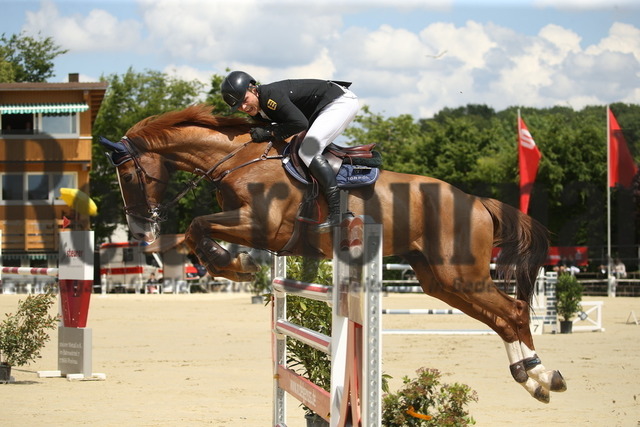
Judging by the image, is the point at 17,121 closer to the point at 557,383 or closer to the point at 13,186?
the point at 13,186

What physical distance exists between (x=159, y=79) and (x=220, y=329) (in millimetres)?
32007

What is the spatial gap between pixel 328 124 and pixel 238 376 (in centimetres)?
399

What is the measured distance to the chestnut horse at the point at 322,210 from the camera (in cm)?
489

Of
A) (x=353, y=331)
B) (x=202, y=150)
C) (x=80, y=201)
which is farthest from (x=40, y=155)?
(x=353, y=331)

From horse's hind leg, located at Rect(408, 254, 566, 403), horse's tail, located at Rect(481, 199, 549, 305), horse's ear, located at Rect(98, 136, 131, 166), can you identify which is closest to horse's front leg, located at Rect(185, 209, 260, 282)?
horse's ear, located at Rect(98, 136, 131, 166)

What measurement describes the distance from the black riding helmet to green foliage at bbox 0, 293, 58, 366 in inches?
146

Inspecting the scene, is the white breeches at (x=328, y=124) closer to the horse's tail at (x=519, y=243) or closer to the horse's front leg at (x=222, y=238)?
the horse's front leg at (x=222, y=238)

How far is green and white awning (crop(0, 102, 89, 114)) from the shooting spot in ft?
80.5

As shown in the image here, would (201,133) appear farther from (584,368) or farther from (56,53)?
(56,53)

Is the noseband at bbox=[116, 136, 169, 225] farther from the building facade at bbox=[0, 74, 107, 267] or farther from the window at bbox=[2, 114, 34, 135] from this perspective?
the window at bbox=[2, 114, 34, 135]

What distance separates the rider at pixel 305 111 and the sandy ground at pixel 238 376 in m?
1.95

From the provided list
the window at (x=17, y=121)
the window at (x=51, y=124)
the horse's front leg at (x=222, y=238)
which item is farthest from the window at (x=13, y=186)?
the horse's front leg at (x=222, y=238)

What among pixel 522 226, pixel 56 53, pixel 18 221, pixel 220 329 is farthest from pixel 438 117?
pixel 522 226

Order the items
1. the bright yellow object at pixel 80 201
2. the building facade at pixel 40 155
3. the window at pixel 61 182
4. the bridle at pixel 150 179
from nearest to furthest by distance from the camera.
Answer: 1. the bridle at pixel 150 179
2. the bright yellow object at pixel 80 201
3. the building facade at pixel 40 155
4. the window at pixel 61 182
